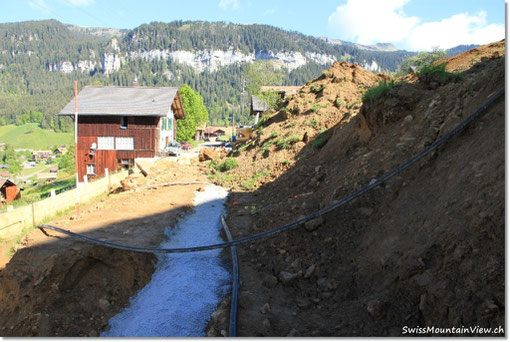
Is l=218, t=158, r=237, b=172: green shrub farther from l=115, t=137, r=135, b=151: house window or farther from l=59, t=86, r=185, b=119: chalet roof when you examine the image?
l=115, t=137, r=135, b=151: house window

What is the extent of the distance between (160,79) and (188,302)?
191m

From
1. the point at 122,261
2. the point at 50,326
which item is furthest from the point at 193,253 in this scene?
the point at 50,326

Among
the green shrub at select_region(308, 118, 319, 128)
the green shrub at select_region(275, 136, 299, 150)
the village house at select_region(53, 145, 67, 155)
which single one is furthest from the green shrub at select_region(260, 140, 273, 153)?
the village house at select_region(53, 145, 67, 155)

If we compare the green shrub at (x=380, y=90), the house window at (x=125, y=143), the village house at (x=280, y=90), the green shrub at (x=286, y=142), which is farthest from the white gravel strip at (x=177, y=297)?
the house window at (x=125, y=143)

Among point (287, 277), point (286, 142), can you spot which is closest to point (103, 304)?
point (287, 277)

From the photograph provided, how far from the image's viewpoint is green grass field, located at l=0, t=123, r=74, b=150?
153250mm

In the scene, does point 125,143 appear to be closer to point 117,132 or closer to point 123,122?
point 117,132

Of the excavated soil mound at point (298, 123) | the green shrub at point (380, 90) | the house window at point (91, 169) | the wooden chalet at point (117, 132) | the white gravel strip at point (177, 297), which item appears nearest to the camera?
the white gravel strip at point (177, 297)

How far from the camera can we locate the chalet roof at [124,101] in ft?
105

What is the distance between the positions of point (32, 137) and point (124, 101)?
6026 inches

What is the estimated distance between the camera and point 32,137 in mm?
157125

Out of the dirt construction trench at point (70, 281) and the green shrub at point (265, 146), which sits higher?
the green shrub at point (265, 146)

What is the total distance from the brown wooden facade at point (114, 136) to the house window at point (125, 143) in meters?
0.23

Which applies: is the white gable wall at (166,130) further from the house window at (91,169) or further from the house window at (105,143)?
the house window at (91,169)
